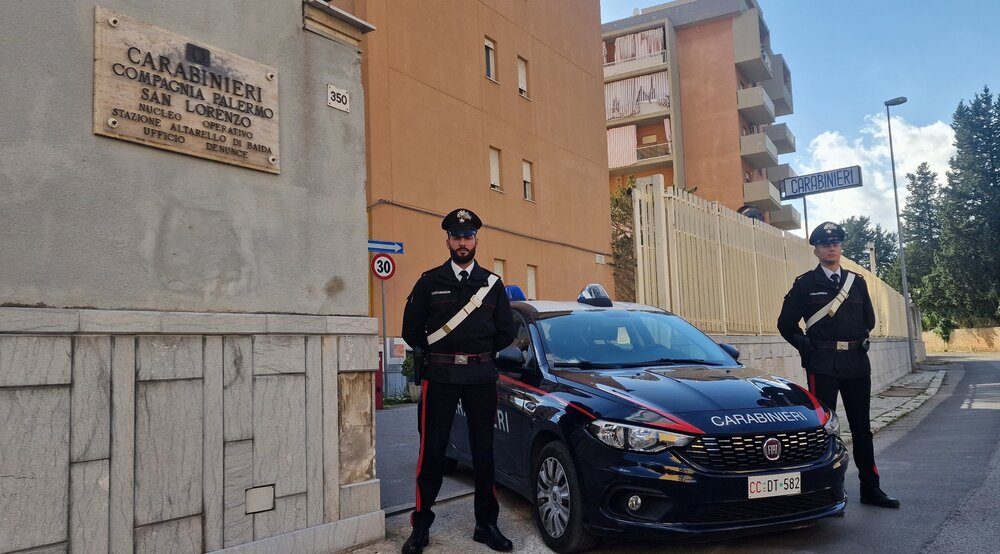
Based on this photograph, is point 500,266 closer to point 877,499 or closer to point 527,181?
point 527,181

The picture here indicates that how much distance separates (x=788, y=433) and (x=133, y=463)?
3.52 metres

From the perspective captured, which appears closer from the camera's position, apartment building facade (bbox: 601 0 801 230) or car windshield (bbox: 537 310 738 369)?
car windshield (bbox: 537 310 738 369)

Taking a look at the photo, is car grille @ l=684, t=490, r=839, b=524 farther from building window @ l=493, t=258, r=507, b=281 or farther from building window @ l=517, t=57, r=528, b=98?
building window @ l=517, t=57, r=528, b=98

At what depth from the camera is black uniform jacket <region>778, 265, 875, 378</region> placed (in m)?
5.94

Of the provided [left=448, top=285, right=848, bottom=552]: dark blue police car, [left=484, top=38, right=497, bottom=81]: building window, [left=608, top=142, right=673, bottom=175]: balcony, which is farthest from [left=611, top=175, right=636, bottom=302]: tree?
[left=448, top=285, right=848, bottom=552]: dark blue police car

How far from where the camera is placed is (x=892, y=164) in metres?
33.2

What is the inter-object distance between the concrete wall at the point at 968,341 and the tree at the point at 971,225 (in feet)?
4.05

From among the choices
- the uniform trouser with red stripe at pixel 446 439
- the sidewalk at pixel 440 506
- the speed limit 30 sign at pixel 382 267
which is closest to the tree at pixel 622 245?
the speed limit 30 sign at pixel 382 267

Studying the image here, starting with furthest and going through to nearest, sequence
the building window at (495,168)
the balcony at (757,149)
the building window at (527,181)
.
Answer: the balcony at (757,149)
the building window at (527,181)
the building window at (495,168)

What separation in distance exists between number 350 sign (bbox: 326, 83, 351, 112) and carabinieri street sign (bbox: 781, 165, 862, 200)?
41.9 ft

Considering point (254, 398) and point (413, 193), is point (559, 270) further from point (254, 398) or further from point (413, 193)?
point (254, 398)

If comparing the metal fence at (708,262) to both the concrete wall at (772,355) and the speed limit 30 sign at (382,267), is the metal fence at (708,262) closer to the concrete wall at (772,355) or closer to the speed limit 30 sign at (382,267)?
the concrete wall at (772,355)

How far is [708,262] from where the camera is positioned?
37.0 ft

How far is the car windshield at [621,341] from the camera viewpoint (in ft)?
17.7
